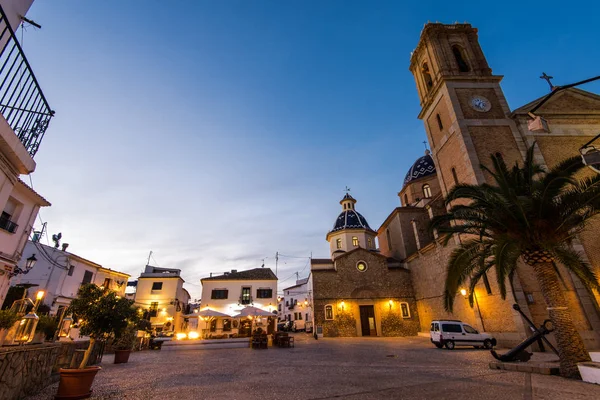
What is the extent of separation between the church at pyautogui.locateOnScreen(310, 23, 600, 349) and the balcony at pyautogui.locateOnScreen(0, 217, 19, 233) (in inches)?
650

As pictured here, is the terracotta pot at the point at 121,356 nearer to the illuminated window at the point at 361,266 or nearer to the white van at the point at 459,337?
the white van at the point at 459,337

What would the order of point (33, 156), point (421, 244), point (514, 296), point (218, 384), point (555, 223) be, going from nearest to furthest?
point (33, 156), point (218, 384), point (555, 223), point (514, 296), point (421, 244)

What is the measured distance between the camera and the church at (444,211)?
15.2 metres

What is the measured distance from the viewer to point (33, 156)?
5.80 meters

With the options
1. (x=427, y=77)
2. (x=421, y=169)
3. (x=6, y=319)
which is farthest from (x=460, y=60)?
(x=6, y=319)

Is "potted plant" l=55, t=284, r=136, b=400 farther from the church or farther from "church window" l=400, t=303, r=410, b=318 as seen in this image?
"church window" l=400, t=303, r=410, b=318

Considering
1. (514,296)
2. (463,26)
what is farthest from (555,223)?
(463,26)

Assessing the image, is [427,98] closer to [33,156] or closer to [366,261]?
[366,261]

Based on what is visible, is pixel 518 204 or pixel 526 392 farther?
pixel 518 204

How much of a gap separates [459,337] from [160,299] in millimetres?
32459

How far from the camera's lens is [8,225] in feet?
33.9

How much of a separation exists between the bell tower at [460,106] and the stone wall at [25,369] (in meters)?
20.8

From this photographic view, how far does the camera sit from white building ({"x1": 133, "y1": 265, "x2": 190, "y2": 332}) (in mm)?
33688

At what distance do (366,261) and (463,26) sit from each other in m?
23.3
